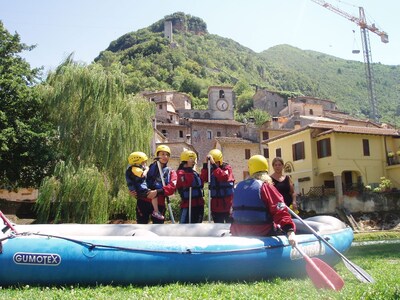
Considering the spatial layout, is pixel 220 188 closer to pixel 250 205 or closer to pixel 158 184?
pixel 158 184

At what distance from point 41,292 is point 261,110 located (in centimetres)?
9488

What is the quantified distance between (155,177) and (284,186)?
2.87 metres

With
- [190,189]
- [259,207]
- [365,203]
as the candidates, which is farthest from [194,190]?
[365,203]

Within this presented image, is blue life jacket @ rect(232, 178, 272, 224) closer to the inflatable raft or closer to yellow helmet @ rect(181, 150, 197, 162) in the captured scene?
the inflatable raft

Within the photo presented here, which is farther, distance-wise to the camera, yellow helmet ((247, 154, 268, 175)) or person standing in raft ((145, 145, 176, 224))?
person standing in raft ((145, 145, 176, 224))

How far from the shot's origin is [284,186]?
892cm

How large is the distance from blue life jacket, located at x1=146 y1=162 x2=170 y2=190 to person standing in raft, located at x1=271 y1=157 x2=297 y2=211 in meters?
2.40

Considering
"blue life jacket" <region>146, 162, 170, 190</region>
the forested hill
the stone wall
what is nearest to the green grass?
"blue life jacket" <region>146, 162, 170, 190</region>

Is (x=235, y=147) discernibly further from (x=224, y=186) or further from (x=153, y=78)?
(x=153, y=78)

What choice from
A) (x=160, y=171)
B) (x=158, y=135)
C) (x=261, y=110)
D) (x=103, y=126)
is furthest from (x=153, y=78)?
(x=160, y=171)

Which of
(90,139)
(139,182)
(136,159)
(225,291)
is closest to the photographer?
(225,291)

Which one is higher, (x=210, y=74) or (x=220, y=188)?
(x=210, y=74)

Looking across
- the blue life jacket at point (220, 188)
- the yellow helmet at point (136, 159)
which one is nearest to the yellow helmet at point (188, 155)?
the blue life jacket at point (220, 188)

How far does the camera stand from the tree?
2197cm
